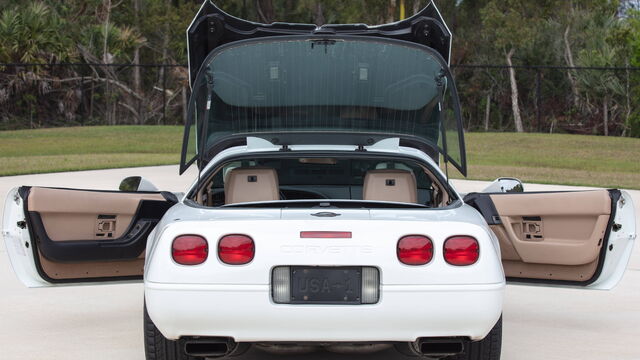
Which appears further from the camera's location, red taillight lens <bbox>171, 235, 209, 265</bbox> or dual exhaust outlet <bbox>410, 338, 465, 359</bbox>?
dual exhaust outlet <bbox>410, 338, 465, 359</bbox>

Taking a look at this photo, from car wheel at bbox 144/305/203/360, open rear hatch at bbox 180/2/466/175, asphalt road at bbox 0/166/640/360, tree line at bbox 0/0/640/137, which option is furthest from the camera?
tree line at bbox 0/0/640/137

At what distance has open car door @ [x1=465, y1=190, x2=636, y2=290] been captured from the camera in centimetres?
575

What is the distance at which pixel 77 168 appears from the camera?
807 inches

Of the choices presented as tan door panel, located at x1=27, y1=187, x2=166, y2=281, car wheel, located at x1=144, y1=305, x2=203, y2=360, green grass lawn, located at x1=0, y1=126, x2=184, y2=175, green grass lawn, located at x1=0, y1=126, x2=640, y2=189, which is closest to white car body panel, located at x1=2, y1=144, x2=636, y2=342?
car wheel, located at x1=144, y1=305, x2=203, y2=360

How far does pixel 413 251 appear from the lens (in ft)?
15.5

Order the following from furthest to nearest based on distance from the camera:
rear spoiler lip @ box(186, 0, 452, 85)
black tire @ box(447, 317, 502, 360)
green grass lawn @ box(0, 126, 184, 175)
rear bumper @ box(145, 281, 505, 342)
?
1. green grass lawn @ box(0, 126, 184, 175)
2. rear spoiler lip @ box(186, 0, 452, 85)
3. black tire @ box(447, 317, 502, 360)
4. rear bumper @ box(145, 281, 505, 342)

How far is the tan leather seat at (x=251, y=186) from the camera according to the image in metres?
5.86

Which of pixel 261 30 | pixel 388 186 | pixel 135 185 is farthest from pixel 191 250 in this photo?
pixel 261 30

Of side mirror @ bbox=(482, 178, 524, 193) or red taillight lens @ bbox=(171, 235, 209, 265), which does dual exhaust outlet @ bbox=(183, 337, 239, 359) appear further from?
side mirror @ bbox=(482, 178, 524, 193)

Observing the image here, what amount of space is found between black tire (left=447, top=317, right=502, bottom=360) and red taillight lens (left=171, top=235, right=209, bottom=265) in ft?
4.56

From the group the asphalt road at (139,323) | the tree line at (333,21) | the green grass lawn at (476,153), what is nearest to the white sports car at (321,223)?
the asphalt road at (139,323)

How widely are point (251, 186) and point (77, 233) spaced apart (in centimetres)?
98

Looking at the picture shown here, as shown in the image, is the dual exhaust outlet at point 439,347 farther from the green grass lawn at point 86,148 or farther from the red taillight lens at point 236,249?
the green grass lawn at point 86,148

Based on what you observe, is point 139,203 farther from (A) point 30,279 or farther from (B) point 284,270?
(B) point 284,270
